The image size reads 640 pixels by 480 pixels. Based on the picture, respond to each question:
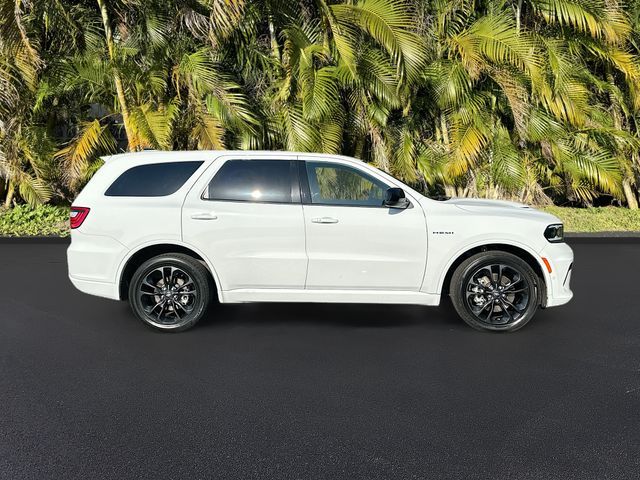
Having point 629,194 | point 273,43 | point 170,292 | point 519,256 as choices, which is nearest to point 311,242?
point 170,292

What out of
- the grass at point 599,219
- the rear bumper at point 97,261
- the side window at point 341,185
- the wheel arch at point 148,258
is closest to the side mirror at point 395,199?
the side window at point 341,185

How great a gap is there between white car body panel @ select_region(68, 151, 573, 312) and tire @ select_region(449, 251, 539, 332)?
5.3 inches

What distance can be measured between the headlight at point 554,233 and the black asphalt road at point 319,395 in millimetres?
892

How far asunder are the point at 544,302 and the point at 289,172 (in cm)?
277

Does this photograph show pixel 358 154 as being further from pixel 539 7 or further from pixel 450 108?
pixel 539 7

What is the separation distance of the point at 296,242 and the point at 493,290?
1.94 metres

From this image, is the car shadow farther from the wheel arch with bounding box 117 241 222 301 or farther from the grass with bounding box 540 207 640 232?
the grass with bounding box 540 207 640 232

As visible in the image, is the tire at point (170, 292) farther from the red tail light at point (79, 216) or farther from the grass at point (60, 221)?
the grass at point (60, 221)

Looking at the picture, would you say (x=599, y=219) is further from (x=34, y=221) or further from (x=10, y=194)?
(x=10, y=194)

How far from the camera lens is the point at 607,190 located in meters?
14.3

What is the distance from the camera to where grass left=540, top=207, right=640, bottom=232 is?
13320mm

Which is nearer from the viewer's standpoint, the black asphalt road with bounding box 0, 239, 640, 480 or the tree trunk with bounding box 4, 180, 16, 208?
the black asphalt road with bounding box 0, 239, 640, 480

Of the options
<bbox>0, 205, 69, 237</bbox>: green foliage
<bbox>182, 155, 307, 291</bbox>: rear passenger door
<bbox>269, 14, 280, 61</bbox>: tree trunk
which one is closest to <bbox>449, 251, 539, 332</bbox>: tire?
<bbox>182, 155, 307, 291</bbox>: rear passenger door

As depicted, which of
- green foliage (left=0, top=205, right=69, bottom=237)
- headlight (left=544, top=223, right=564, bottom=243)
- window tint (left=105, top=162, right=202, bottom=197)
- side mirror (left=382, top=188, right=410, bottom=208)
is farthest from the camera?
green foliage (left=0, top=205, right=69, bottom=237)
